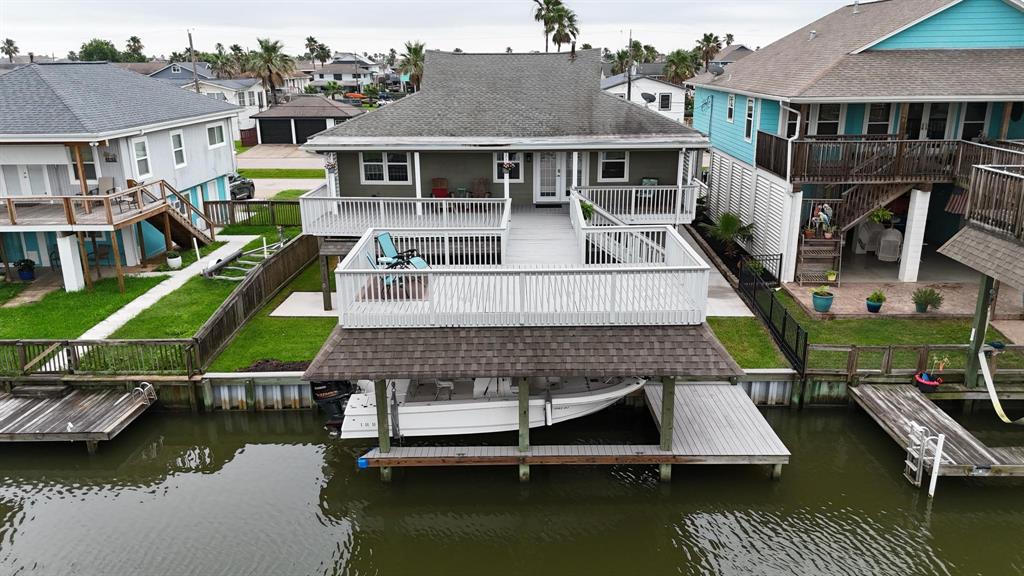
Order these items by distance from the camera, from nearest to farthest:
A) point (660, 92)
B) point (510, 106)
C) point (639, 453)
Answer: point (639, 453) → point (510, 106) → point (660, 92)

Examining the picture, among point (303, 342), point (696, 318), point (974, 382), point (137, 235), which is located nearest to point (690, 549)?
point (696, 318)

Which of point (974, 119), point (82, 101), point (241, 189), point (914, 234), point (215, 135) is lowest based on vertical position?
point (241, 189)

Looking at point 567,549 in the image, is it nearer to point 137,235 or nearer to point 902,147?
point 902,147

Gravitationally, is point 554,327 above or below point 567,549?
above

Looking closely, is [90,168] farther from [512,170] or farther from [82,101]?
[512,170]

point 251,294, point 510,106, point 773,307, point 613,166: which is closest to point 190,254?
point 251,294

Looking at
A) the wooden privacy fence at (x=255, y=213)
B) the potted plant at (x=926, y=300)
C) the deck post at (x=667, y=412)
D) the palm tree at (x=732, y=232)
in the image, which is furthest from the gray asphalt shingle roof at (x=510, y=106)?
the deck post at (x=667, y=412)

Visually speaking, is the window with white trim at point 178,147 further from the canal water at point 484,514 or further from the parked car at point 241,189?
the canal water at point 484,514
